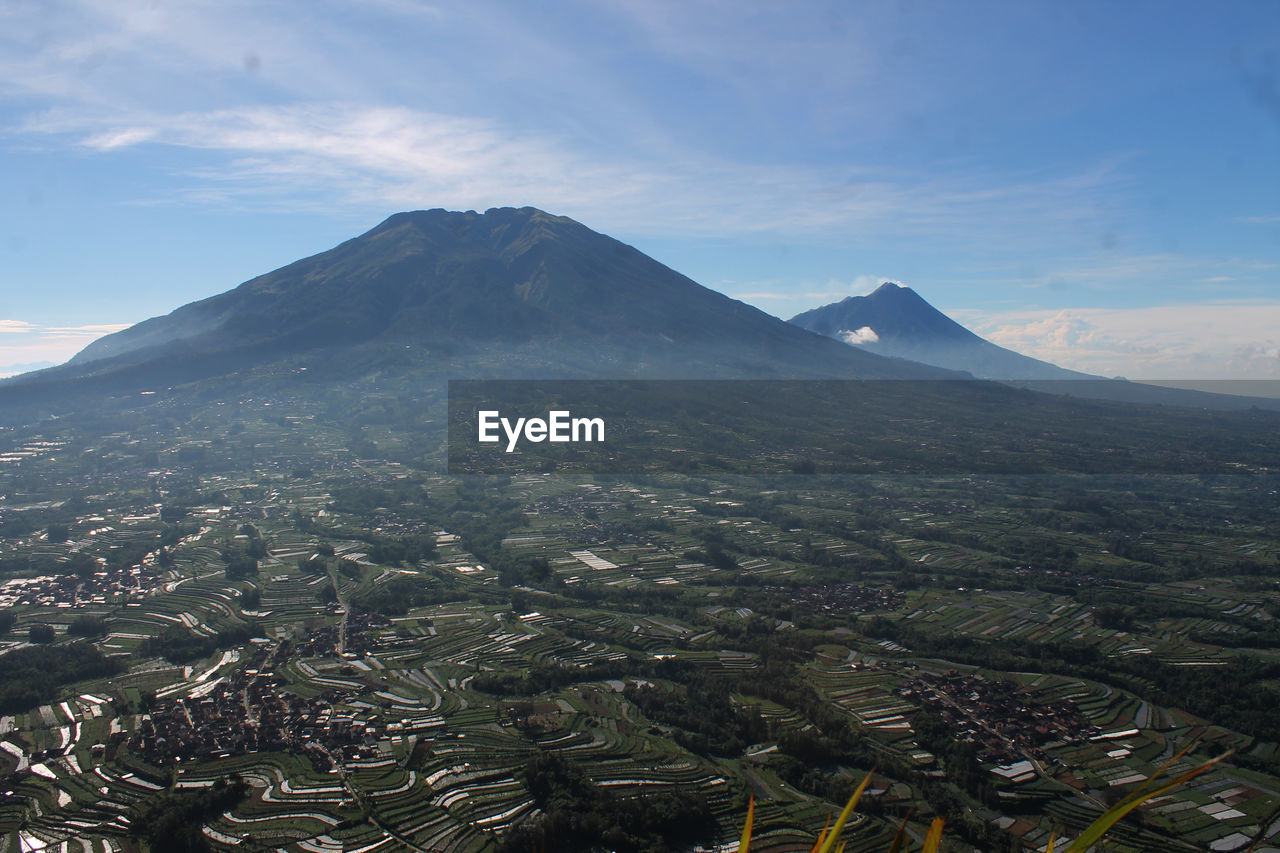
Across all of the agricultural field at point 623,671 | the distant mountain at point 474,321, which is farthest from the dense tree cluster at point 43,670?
the distant mountain at point 474,321

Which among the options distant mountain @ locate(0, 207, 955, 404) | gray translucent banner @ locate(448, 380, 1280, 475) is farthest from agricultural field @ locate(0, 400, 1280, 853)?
distant mountain @ locate(0, 207, 955, 404)

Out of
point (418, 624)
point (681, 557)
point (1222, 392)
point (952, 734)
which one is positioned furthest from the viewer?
point (1222, 392)

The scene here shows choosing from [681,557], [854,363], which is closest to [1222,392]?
[854,363]

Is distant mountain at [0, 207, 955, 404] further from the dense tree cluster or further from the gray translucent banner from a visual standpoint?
the dense tree cluster

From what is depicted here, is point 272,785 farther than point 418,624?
No

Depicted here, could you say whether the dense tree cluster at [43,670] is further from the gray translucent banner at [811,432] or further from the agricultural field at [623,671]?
the gray translucent banner at [811,432]

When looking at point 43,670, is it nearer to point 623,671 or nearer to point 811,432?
point 623,671

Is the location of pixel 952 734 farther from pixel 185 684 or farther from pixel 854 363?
pixel 854 363

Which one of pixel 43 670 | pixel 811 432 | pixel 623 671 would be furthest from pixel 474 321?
pixel 623 671
